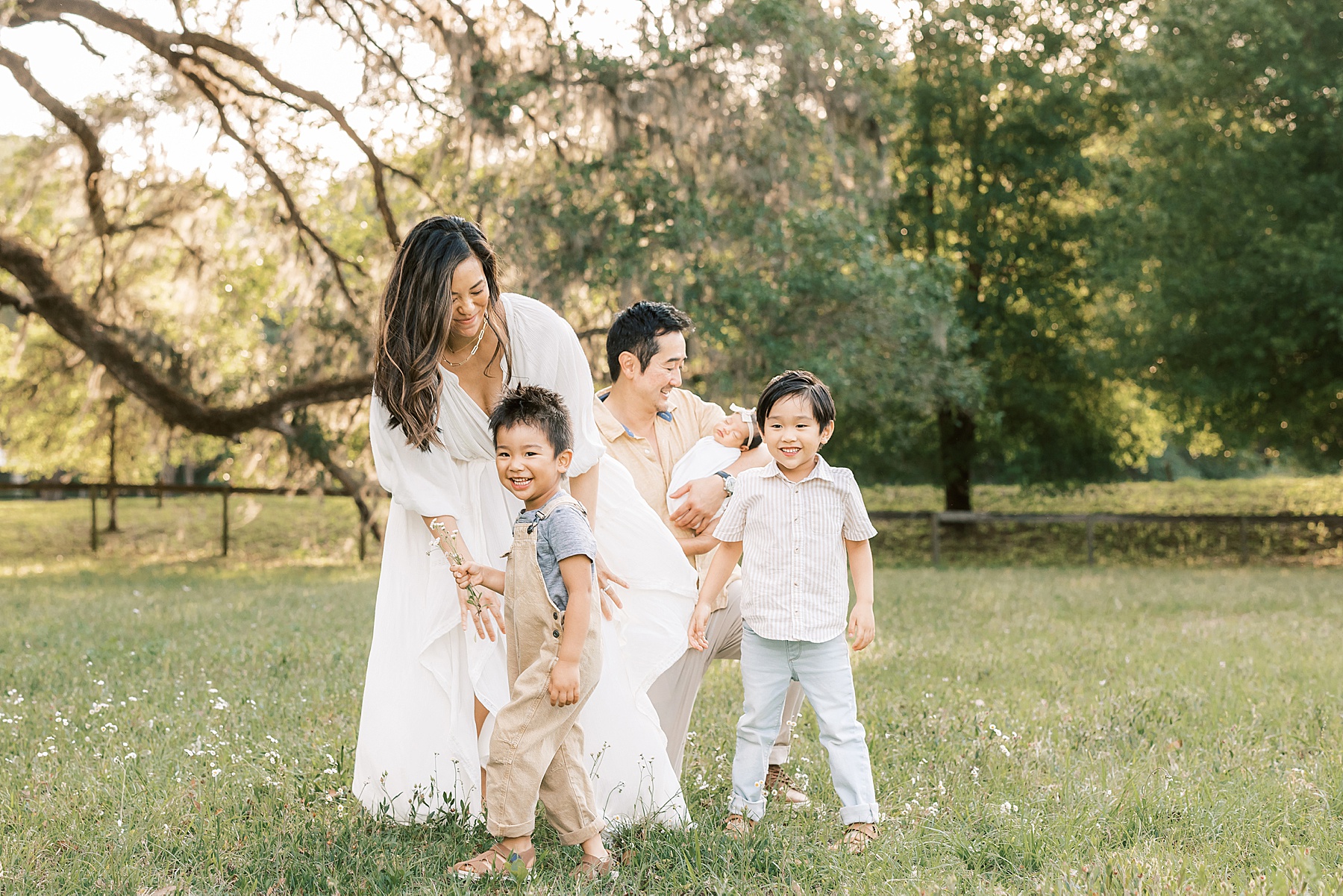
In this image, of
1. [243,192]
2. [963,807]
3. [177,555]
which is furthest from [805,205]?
[177,555]

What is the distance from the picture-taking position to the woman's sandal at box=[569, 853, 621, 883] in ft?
10.3

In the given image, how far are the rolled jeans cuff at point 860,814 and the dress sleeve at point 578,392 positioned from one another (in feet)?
4.75

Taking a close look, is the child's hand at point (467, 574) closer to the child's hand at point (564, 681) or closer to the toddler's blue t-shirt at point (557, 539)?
the toddler's blue t-shirt at point (557, 539)

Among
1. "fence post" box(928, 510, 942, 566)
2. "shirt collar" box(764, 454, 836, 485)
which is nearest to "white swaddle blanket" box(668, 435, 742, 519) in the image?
"shirt collar" box(764, 454, 836, 485)

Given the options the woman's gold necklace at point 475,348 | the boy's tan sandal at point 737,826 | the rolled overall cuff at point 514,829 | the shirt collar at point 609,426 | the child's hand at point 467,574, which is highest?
the woman's gold necklace at point 475,348

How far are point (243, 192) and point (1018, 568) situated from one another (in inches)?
534

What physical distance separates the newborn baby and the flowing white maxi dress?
0.31 m

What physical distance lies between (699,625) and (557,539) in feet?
2.47

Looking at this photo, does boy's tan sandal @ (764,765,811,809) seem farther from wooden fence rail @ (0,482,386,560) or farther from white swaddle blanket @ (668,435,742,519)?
wooden fence rail @ (0,482,386,560)

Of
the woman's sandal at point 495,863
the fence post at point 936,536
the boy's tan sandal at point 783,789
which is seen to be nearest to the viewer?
the woman's sandal at point 495,863

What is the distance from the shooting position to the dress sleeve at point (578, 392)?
11.7 feet

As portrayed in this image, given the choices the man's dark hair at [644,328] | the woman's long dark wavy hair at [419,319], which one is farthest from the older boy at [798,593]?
the woman's long dark wavy hair at [419,319]

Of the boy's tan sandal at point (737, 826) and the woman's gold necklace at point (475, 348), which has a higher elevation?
the woman's gold necklace at point (475, 348)

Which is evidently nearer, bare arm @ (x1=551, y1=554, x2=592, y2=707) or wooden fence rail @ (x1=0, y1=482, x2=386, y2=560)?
bare arm @ (x1=551, y1=554, x2=592, y2=707)
